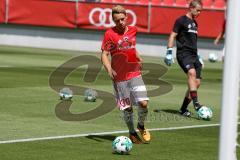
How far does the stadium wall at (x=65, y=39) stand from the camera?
120ft

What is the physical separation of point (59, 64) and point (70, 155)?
17706mm

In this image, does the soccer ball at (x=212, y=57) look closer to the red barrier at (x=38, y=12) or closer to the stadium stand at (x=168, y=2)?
the stadium stand at (x=168, y=2)

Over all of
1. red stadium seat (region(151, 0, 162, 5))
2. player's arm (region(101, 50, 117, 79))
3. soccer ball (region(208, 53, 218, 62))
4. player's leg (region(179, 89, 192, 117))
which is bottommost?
soccer ball (region(208, 53, 218, 62))

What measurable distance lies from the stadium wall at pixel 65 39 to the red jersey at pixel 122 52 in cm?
2379

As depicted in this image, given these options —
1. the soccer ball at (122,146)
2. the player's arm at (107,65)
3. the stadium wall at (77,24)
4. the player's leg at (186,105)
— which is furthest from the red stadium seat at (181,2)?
the soccer ball at (122,146)

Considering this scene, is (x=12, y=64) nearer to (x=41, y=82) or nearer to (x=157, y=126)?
(x=41, y=82)

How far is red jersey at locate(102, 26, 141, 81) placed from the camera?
1224cm

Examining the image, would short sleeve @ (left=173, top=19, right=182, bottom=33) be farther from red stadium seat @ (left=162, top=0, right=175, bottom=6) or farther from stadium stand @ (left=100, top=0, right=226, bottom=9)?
red stadium seat @ (left=162, top=0, right=175, bottom=6)

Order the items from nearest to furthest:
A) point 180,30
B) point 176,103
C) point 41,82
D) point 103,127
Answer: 1. point 103,127
2. point 180,30
3. point 176,103
4. point 41,82

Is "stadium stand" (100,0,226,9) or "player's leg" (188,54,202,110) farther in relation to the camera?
"stadium stand" (100,0,226,9)

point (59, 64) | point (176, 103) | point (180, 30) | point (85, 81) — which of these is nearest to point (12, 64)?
point (59, 64)

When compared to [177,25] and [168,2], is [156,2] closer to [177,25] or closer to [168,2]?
[168,2]

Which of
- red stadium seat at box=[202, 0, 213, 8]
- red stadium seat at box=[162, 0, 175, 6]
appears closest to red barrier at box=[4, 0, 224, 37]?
red stadium seat at box=[162, 0, 175, 6]

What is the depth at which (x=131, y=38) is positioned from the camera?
12.3 metres
